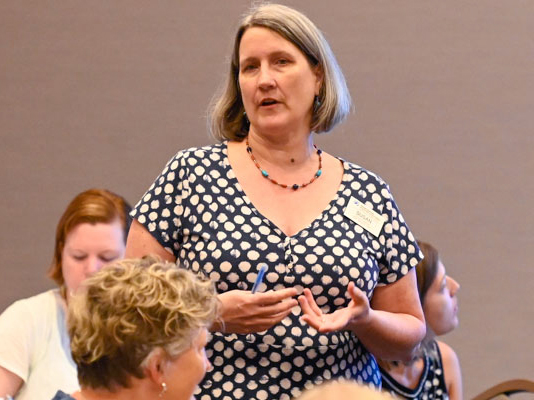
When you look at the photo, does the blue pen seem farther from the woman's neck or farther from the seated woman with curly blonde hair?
the woman's neck

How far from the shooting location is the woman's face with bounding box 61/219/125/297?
3.38 meters

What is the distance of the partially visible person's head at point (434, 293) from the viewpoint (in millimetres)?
3830

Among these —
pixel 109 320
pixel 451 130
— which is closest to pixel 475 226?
pixel 451 130

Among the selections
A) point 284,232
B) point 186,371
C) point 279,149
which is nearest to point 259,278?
point 284,232

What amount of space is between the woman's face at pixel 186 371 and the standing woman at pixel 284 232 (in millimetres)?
197

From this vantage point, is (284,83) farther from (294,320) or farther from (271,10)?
(294,320)

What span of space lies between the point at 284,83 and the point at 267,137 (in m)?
0.16

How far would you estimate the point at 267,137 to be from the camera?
2594 mm

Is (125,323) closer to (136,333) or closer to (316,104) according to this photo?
(136,333)

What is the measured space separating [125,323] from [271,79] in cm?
82

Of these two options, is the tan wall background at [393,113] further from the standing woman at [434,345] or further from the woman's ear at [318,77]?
the woman's ear at [318,77]

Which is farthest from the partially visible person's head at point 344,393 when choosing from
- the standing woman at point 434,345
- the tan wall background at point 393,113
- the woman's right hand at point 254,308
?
the tan wall background at point 393,113

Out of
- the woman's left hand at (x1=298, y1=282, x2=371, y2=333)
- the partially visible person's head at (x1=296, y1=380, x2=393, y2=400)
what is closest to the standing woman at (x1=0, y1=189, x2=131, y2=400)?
the woman's left hand at (x1=298, y1=282, x2=371, y2=333)

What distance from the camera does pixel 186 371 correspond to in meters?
2.02
